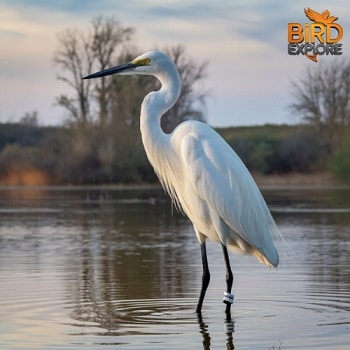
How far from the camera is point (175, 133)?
9938 mm

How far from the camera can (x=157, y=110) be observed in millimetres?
9898

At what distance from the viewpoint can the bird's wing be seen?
380 inches

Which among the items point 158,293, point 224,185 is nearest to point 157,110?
point 224,185

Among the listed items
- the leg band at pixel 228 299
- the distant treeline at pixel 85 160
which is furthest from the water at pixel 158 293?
the distant treeline at pixel 85 160

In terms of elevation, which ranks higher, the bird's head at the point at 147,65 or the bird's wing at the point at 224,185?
the bird's head at the point at 147,65

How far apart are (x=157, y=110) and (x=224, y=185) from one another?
37.7 inches

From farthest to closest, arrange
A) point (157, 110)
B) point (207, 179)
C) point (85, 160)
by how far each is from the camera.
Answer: point (85, 160)
point (157, 110)
point (207, 179)

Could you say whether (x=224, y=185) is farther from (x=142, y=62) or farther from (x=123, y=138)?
(x=123, y=138)

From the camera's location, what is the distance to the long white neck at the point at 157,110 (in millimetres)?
9867

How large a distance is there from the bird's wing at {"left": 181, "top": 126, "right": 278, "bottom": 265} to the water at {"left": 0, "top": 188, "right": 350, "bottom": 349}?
694 mm

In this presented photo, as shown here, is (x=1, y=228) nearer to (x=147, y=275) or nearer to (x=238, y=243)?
(x=147, y=275)

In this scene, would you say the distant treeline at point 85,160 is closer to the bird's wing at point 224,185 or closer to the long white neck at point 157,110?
the long white neck at point 157,110

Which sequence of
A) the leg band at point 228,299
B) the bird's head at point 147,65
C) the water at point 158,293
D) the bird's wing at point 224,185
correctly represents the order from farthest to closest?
the bird's head at point 147,65
the bird's wing at point 224,185
the leg band at point 228,299
the water at point 158,293

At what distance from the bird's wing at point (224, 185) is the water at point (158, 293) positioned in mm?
694
